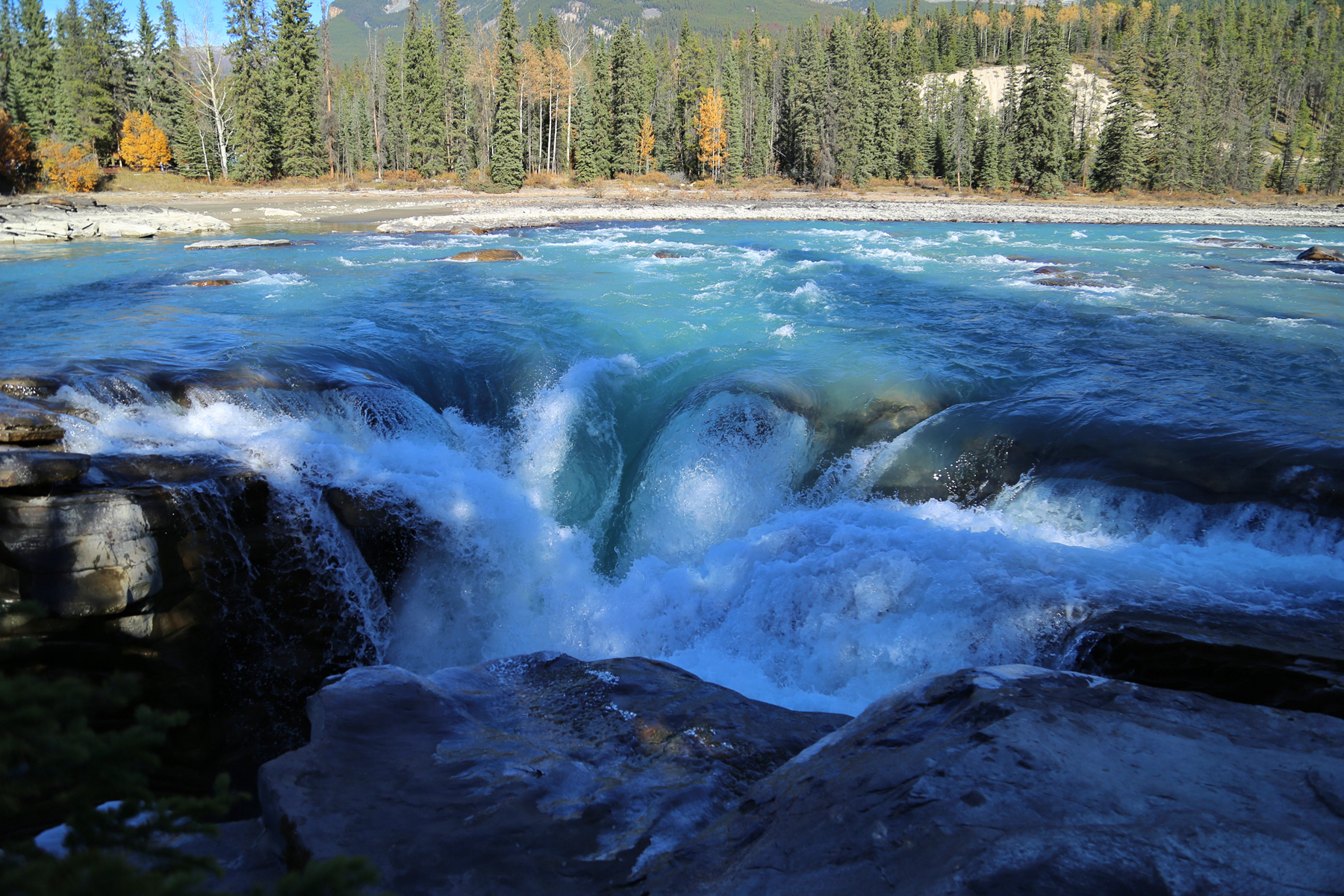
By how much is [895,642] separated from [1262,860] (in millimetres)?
3198

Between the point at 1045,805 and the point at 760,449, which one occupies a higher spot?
the point at 1045,805

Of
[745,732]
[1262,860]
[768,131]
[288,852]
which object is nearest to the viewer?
[1262,860]

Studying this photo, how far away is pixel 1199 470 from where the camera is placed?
→ 683cm

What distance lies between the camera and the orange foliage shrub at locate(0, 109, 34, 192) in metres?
38.4

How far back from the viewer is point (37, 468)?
15.6 feet

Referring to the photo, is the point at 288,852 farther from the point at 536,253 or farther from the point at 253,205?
the point at 253,205

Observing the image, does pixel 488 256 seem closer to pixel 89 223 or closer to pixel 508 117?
pixel 89 223

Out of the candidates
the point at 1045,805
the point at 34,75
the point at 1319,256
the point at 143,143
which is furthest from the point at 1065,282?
the point at 34,75

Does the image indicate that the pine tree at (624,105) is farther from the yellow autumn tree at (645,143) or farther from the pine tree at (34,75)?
the pine tree at (34,75)

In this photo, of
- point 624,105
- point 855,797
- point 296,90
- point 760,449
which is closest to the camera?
point 855,797

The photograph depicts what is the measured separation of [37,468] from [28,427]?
3.06ft

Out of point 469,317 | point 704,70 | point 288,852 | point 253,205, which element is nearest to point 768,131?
point 704,70

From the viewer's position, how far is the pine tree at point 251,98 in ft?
166

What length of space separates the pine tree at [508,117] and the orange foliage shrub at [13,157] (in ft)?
79.5
